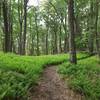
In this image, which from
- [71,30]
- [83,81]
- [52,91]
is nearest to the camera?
[52,91]

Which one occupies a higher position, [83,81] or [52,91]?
[83,81]

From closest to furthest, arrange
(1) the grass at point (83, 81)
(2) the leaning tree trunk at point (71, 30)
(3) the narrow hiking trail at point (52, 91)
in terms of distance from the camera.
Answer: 1. (3) the narrow hiking trail at point (52, 91)
2. (1) the grass at point (83, 81)
3. (2) the leaning tree trunk at point (71, 30)

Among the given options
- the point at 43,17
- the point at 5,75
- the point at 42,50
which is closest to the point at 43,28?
the point at 43,17

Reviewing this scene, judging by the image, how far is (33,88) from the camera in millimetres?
8102

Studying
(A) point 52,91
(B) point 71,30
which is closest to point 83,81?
(A) point 52,91

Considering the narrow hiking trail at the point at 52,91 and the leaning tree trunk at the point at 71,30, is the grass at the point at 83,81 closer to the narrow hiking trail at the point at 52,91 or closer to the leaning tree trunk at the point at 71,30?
the narrow hiking trail at the point at 52,91

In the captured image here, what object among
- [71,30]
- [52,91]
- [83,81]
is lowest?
[52,91]

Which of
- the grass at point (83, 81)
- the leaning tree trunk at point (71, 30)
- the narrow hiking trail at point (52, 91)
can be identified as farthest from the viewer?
the leaning tree trunk at point (71, 30)

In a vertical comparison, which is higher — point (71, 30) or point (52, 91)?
point (71, 30)

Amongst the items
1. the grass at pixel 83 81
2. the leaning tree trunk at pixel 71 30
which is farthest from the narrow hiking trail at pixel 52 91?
the leaning tree trunk at pixel 71 30

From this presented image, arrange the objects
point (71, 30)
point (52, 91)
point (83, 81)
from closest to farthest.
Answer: point (52, 91) < point (83, 81) < point (71, 30)

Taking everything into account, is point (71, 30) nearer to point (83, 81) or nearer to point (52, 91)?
point (83, 81)

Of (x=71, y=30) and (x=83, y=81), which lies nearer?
(x=83, y=81)

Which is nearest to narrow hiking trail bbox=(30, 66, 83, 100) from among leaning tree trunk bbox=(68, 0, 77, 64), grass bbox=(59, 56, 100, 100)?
grass bbox=(59, 56, 100, 100)
